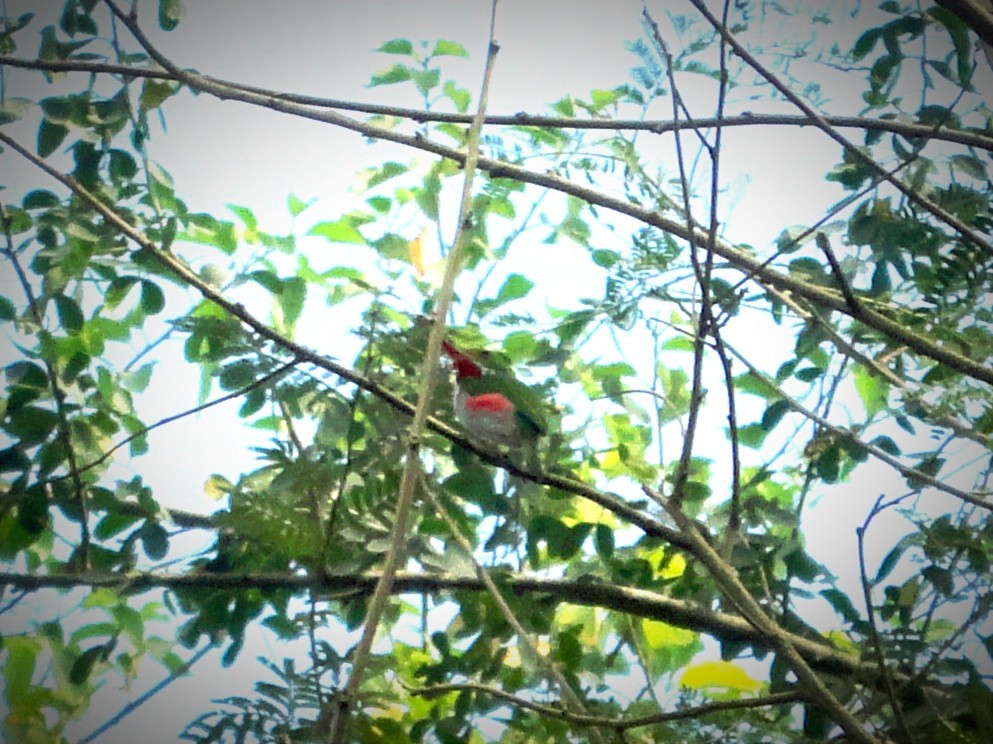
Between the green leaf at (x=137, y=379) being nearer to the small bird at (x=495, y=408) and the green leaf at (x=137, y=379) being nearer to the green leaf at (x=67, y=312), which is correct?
the green leaf at (x=67, y=312)

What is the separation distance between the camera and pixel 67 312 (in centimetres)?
156

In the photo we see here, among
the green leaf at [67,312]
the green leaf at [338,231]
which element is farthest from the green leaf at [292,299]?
the green leaf at [67,312]

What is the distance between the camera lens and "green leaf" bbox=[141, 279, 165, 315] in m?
1.58

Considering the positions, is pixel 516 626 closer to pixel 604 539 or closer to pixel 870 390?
pixel 604 539

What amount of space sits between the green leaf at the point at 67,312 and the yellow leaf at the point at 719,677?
3.39ft

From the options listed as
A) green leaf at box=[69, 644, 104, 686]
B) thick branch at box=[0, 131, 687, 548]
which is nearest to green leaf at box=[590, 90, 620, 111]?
thick branch at box=[0, 131, 687, 548]

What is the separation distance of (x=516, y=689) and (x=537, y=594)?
13 cm

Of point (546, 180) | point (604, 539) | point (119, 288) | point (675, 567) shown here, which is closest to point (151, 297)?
point (119, 288)

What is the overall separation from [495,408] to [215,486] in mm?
540

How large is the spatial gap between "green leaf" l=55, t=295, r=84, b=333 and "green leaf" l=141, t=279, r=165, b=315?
0.09 metres

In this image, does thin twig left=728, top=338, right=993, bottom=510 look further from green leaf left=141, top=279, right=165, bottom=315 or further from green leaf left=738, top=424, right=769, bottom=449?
green leaf left=141, top=279, right=165, bottom=315

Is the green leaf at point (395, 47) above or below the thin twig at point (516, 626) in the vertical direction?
above

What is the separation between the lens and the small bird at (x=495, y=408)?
1.29m

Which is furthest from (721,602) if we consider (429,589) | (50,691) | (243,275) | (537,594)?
(50,691)
